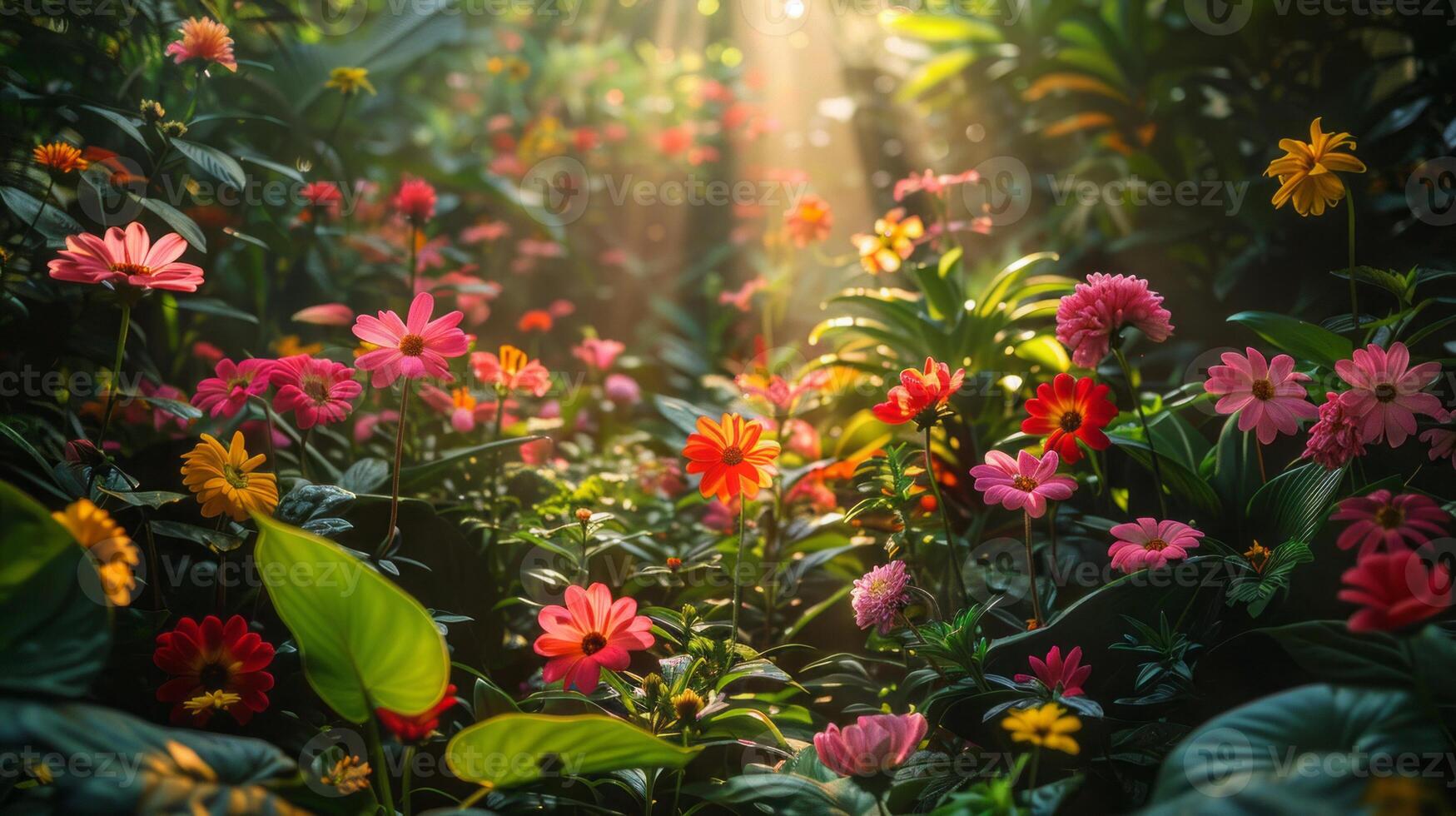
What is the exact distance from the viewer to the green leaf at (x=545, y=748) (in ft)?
2.40

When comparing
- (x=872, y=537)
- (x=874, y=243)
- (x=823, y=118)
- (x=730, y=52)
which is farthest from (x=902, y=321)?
(x=730, y=52)

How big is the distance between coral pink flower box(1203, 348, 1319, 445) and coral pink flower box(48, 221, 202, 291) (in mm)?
1150

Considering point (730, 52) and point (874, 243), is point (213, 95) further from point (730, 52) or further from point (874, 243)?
point (730, 52)

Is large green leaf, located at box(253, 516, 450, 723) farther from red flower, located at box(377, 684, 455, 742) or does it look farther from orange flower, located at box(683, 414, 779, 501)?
orange flower, located at box(683, 414, 779, 501)

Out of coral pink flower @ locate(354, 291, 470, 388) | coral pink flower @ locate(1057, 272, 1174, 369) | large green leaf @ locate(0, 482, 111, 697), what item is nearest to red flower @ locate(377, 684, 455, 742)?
large green leaf @ locate(0, 482, 111, 697)

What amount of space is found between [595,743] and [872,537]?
0.67 metres

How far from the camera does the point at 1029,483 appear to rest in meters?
0.93

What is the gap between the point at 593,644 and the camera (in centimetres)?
91

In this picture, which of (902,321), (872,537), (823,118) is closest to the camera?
(872,537)

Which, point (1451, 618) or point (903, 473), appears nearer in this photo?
point (1451, 618)

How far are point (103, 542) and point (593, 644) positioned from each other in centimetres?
46

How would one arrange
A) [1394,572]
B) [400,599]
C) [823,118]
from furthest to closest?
[823,118]
[400,599]
[1394,572]

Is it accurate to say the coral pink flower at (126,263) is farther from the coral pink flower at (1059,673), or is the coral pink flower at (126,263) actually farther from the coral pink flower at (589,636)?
the coral pink flower at (1059,673)

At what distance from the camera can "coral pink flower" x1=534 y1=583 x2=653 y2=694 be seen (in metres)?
0.89
